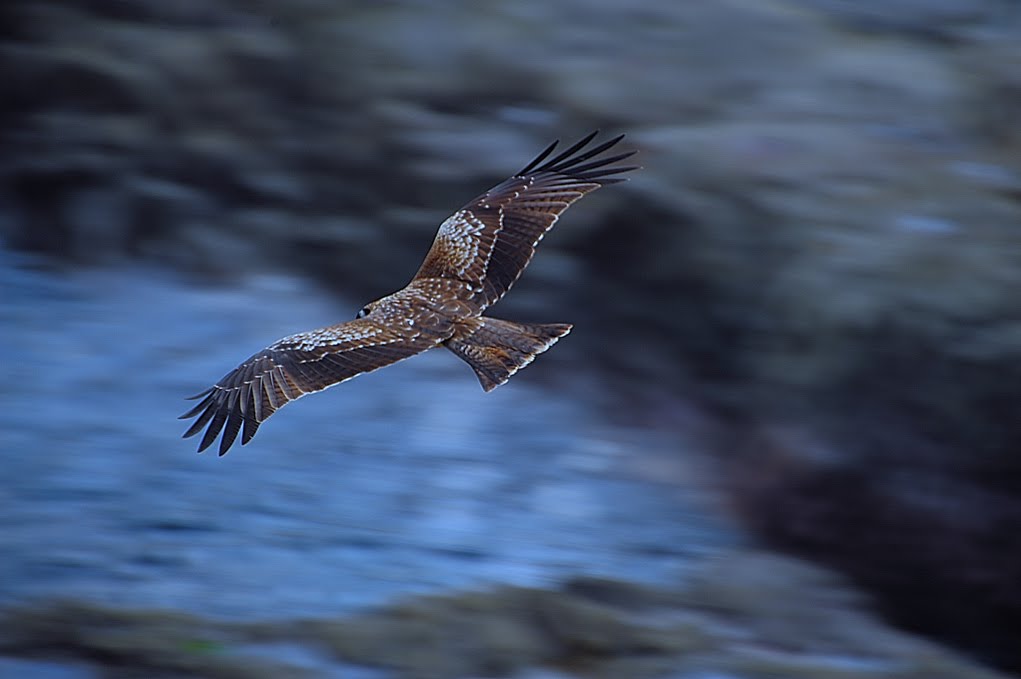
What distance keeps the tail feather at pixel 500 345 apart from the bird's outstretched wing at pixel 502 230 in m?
0.21

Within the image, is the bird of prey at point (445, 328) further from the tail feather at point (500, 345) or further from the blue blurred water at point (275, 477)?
the blue blurred water at point (275, 477)

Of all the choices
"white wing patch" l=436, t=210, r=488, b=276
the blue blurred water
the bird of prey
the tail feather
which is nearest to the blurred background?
the blue blurred water

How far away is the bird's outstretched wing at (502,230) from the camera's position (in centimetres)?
510

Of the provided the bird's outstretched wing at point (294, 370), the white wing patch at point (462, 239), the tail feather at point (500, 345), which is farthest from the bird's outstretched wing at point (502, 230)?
the bird's outstretched wing at point (294, 370)

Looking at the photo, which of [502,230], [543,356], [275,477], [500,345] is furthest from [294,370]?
[543,356]

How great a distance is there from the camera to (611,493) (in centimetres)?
626

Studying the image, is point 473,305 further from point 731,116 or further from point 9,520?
point 731,116

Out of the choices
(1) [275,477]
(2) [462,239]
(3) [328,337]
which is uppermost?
(2) [462,239]

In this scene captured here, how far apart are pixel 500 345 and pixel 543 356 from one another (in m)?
2.27

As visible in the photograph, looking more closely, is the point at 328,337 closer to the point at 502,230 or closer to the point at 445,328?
the point at 445,328

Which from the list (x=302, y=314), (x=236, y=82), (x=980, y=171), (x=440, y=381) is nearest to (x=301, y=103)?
(x=236, y=82)

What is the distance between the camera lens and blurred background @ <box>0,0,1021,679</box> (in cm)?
543

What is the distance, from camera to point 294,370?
4.49 meters

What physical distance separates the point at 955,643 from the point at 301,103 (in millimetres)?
4581
